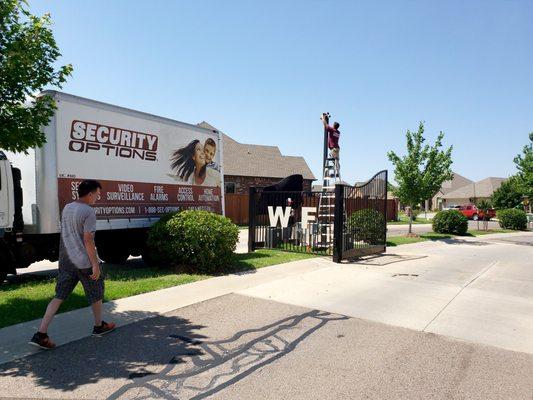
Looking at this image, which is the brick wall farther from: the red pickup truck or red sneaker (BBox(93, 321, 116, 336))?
red sneaker (BBox(93, 321, 116, 336))

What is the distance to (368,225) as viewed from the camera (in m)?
12.8

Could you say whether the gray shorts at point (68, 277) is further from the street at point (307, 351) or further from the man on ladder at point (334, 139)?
the man on ladder at point (334, 139)

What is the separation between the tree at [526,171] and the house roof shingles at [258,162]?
1631 centimetres

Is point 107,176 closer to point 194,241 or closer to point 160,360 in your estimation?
point 194,241

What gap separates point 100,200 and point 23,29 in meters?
4.00

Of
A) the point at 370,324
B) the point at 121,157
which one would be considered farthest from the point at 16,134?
the point at 370,324

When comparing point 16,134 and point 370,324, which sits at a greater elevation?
point 16,134

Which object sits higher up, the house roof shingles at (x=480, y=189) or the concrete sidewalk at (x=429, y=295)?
the house roof shingles at (x=480, y=189)

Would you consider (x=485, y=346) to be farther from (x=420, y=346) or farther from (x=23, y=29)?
(x=23, y=29)

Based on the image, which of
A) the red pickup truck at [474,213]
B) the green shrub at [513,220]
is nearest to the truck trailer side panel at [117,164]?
the green shrub at [513,220]

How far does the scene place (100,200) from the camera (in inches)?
348

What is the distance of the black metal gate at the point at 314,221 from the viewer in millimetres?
12406

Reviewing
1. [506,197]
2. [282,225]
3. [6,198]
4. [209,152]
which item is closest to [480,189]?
[506,197]

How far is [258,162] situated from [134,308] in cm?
2946
